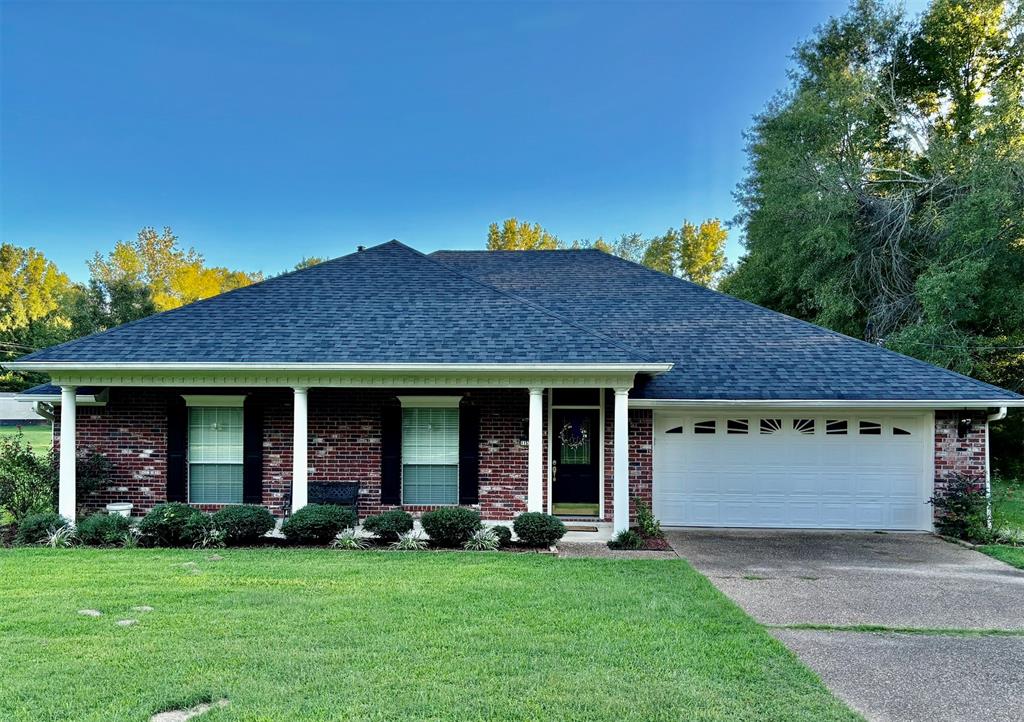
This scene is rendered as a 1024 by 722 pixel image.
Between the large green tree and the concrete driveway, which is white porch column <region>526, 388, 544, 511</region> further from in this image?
the large green tree

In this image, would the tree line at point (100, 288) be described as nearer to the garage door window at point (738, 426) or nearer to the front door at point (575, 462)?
the front door at point (575, 462)

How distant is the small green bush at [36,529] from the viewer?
8.58 meters

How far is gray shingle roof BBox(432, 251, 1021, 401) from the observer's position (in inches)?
402

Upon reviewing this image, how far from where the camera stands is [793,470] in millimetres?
10516

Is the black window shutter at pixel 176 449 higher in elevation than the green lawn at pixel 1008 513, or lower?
higher

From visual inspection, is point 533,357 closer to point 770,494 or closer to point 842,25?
point 770,494

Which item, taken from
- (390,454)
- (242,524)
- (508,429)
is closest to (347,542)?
(242,524)

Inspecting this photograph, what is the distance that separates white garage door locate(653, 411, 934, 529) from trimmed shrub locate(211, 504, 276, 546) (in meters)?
6.37

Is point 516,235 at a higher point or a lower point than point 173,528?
higher

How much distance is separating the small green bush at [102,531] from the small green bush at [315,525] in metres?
2.27

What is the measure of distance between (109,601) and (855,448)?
1081cm

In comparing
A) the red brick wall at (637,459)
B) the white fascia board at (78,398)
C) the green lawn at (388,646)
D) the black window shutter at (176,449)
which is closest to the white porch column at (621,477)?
the red brick wall at (637,459)

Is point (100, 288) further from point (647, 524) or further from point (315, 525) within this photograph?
point (647, 524)

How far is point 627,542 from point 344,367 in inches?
190
